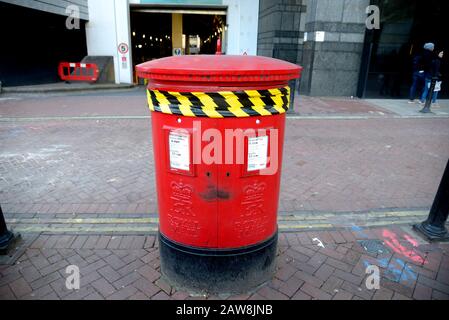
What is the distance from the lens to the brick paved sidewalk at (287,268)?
2871 millimetres

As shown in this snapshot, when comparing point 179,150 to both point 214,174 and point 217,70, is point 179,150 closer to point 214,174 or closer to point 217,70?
point 214,174

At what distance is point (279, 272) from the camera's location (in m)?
3.14

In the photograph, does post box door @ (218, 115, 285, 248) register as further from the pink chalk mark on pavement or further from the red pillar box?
the pink chalk mark on pavement

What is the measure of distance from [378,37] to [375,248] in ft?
38.2

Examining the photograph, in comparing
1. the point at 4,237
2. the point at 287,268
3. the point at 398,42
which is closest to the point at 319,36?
the point at 398,42

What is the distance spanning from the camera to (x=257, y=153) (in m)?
2.49

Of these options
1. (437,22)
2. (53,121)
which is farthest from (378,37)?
(53,121)

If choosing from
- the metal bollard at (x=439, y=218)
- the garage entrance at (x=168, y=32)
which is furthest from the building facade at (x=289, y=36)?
the metal bollard at (x=439, y=218)

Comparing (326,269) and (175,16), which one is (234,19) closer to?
(175,16)

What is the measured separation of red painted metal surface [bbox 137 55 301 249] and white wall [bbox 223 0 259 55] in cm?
1654

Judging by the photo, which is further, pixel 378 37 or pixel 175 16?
pixel 175 16

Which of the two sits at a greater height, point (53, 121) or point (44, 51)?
point (44, 51)

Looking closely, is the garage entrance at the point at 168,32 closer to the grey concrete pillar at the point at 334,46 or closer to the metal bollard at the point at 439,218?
the grey concrete pillar at the point at 334,46

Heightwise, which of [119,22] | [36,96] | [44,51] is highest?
[119,22]
